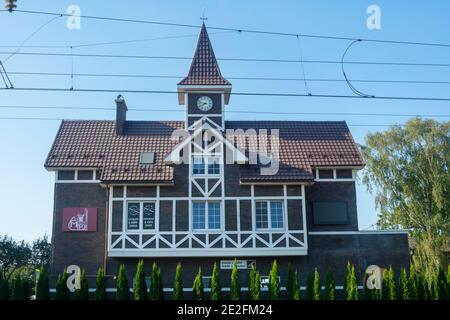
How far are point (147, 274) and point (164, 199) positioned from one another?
3391 millimetres

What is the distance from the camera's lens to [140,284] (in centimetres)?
2433

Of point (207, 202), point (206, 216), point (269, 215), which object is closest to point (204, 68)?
point (207, 202)

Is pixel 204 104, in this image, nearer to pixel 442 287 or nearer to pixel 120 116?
pixel 120 116

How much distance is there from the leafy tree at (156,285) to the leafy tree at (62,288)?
357 centimetres

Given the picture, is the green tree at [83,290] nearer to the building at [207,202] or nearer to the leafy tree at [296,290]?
the building at [207,202]

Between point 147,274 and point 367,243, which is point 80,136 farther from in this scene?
point 367,243

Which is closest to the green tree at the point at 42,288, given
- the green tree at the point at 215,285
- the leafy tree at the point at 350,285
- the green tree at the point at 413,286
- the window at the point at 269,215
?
the green tree at the point at 215,285

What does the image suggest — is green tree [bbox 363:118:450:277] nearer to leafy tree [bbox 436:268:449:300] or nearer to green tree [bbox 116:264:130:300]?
leafy tree [bbox 436:268:449:300]

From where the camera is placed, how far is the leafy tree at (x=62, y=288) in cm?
2441

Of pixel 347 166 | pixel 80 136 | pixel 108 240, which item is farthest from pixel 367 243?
pixel 80 136

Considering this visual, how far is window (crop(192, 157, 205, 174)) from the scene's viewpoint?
27.5 m

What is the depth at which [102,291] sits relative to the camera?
963 inches

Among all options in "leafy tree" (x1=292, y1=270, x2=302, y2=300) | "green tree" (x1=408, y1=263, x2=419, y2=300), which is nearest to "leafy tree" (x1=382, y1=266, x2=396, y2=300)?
"green tree" (x1=408, y1=263, x2=419, y2=300)
